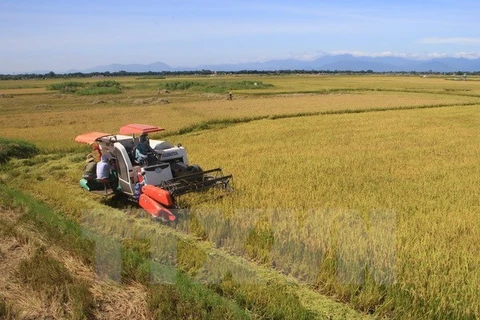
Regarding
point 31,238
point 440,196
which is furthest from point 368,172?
point 31,238

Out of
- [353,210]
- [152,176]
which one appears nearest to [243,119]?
[152,176]

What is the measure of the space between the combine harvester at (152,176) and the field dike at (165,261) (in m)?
0.40

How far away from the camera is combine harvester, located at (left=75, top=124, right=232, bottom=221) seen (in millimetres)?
7423

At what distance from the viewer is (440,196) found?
850 cm

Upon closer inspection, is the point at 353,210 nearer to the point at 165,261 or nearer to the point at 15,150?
the point at 165,261

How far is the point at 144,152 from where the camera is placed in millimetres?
8383

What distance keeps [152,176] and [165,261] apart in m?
2.29

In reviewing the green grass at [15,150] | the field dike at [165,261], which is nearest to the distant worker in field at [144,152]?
the field dike at [165,261]

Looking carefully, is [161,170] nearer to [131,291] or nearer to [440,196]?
[131,291]

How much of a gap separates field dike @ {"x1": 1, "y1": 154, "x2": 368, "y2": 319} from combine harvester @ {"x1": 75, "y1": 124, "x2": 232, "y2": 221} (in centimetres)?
40

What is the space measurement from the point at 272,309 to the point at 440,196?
531cm

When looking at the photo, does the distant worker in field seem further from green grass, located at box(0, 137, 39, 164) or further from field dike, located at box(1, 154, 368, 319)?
green grass, located at box(0, 137, 39, 164)

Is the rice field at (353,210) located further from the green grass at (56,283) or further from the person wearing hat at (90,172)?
the green grass at (56,283)

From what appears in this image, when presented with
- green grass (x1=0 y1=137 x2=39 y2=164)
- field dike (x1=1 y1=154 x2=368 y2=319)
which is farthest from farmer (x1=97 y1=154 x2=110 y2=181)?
green grass (x1=0 y1=137 x2=39 y2=164)
